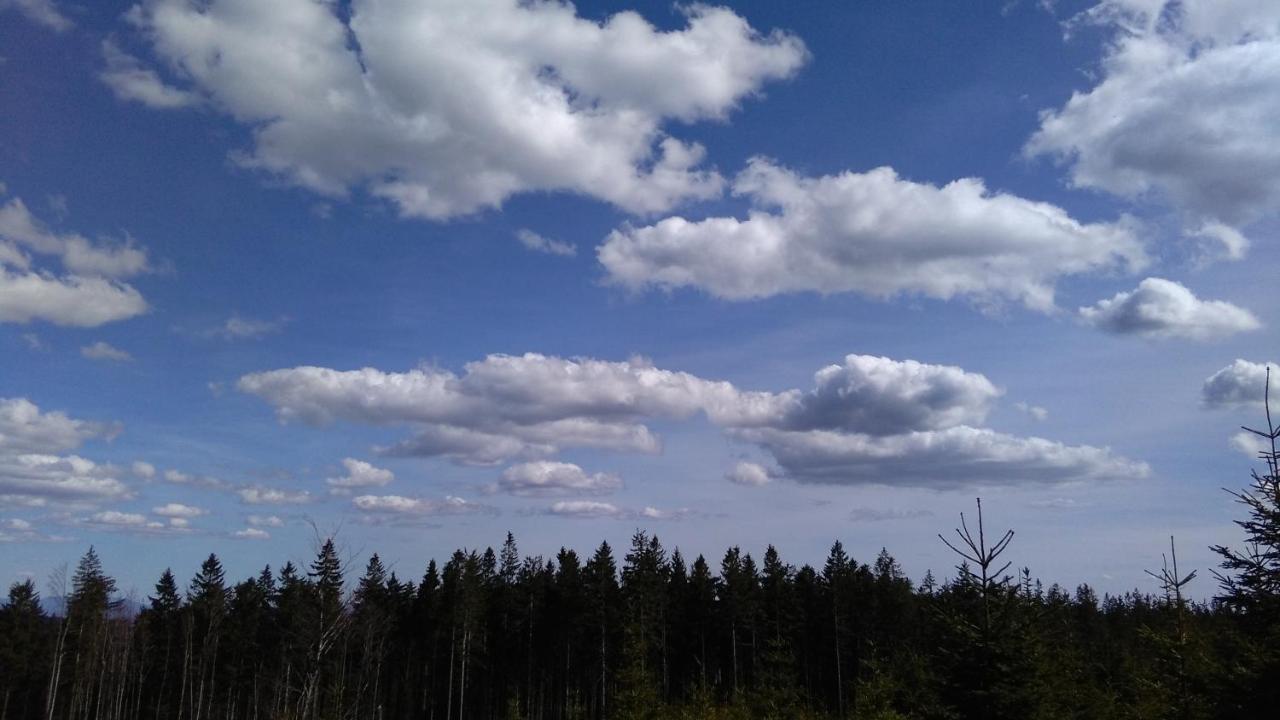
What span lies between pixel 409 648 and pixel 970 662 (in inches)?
3187

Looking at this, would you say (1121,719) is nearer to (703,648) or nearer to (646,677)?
(646,677)

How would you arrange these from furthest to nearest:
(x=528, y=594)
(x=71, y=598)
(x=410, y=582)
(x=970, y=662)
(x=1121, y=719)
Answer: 1. (x=410, y=582)
2. (x=528, y=594)
3. (x=71, y=598)
4. (x=1121, y=719)
5. (x=970, y=662)

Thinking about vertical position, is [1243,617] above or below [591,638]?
above

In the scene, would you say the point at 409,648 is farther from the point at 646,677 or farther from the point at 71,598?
the point at 646,677

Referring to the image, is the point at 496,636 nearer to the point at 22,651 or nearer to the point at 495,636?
the point at 495,636

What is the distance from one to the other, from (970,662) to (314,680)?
20643 millimetres

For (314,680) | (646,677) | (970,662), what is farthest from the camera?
(646,677)

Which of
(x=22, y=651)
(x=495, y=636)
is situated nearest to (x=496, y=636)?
(x=495, y=636)

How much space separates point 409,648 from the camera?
87.0 m

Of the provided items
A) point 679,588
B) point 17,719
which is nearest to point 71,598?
point 17,719

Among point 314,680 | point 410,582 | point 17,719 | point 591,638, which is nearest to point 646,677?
point 314,680

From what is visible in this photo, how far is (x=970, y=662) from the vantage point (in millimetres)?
17156

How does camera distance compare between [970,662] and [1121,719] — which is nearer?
[970,662]

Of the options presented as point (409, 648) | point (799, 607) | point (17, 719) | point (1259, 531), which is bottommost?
point (17, 719)
